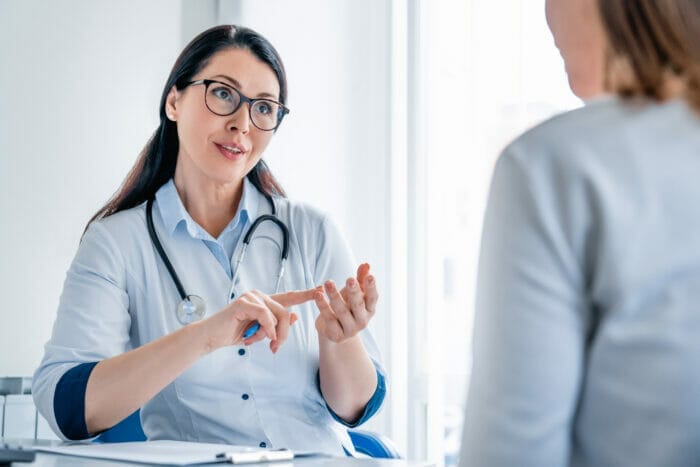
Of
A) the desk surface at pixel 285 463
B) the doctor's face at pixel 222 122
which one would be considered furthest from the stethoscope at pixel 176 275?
the desk surface at pixel 285 463

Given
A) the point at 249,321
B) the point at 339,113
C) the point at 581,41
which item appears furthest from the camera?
the point at 339,113

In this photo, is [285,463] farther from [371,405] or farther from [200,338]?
[371,405]

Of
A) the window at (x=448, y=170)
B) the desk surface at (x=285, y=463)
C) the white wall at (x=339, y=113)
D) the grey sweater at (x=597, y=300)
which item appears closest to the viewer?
the grey sweater at (x=597, y=300)

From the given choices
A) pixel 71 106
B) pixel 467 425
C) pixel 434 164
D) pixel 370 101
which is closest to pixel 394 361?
pixel 434 164

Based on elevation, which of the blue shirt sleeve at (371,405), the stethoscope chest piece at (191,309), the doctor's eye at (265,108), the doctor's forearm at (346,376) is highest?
the doctor's eye at (265,108)

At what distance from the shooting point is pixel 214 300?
1.78 meters

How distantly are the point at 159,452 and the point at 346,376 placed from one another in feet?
1.71

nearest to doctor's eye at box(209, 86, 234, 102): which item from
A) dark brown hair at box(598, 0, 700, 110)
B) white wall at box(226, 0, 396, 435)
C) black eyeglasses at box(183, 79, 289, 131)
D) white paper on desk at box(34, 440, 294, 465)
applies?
black eyeglasses at box(183, 79, 289, 131)

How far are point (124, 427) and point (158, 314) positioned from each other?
0.25 m

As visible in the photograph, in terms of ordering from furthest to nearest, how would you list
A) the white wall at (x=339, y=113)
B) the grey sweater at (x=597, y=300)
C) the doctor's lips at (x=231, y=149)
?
the white wall at (x=339, y=113) < the doctor's lips at (x=231, y=149) < the grey sweater at (x=597, y=300)

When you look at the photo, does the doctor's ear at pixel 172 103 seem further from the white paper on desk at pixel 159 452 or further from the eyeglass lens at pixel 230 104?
the white paper on desk at pixel 159 452

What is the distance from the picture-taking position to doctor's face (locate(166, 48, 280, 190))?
1.88m

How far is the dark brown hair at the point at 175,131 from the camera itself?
1935 mm

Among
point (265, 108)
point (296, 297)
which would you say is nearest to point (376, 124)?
point (265, 108)
